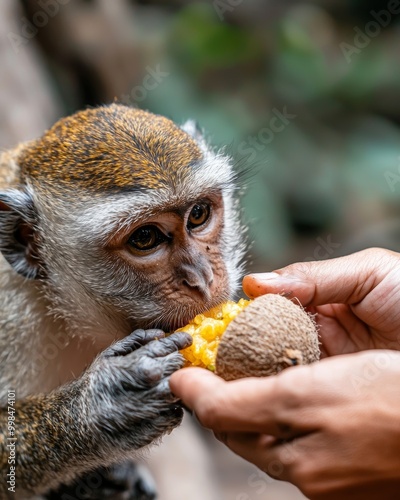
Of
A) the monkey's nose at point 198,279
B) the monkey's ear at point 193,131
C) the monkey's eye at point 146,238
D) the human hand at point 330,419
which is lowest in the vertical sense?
the human hand at point 330,419

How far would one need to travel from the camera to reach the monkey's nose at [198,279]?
3.11 m

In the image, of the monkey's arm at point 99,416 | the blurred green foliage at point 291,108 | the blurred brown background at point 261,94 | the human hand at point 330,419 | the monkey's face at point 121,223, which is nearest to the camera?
the human hand at point 330,419

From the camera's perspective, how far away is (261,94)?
9086 millimetres

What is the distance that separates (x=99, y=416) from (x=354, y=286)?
1.40 meters

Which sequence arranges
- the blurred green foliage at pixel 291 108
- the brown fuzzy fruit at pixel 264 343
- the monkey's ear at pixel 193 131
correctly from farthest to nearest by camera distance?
1. the blurred green foliage at pixel 291 108
2. the monkey's ear at pixel 193 131
3. the brown fuzzy fruit at pixel 264 343

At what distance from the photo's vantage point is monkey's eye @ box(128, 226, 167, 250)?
3.32 metres

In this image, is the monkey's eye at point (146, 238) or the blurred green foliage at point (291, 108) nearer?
the monkey's eye at point (146, 238)

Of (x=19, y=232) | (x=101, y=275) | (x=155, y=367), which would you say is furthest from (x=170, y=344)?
(x=19, y=232)

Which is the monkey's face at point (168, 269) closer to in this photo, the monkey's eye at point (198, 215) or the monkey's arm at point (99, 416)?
the monkey's eye at point (198, 215)

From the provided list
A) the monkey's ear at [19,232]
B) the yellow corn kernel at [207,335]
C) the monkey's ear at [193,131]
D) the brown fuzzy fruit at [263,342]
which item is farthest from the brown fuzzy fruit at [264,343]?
the monkey's ear at [193,131]

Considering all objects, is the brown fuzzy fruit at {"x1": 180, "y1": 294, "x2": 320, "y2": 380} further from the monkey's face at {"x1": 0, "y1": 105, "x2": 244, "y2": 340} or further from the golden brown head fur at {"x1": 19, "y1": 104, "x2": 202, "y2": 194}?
the golden brown head fur at {"x1": 19, "y1": 104, "x2": 202, "y2": 194}

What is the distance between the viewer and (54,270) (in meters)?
3.57

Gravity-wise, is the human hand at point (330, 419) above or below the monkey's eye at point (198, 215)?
below

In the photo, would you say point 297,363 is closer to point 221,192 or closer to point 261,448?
point 261,448
